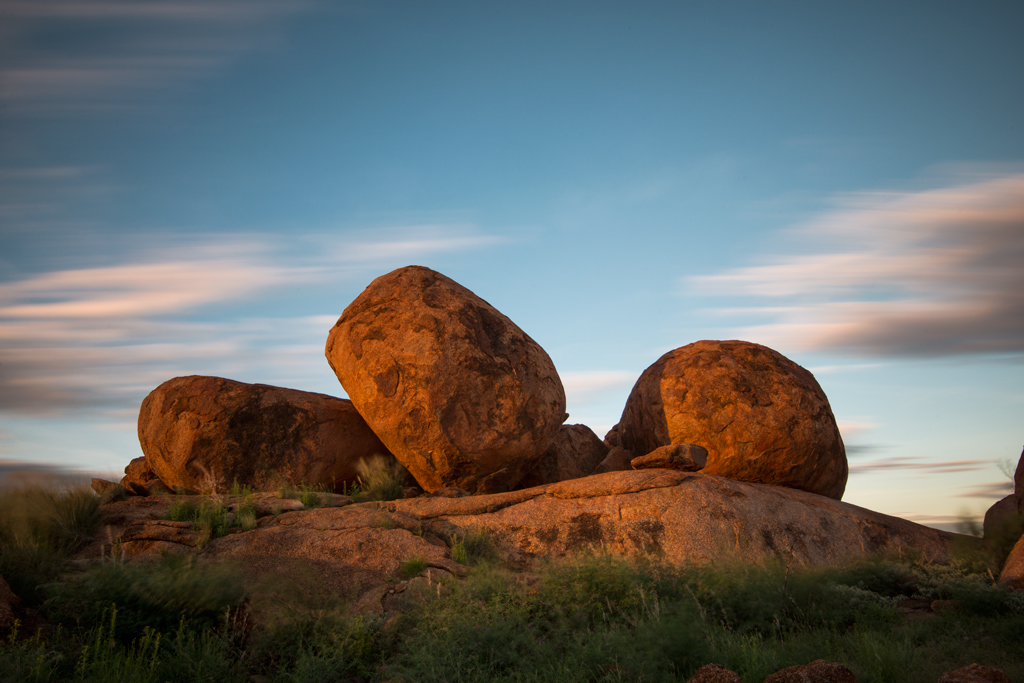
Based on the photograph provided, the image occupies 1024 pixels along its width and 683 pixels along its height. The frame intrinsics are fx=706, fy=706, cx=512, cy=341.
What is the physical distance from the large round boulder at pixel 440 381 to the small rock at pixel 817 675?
20.6 ft

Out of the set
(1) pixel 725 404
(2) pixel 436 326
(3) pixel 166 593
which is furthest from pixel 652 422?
(3) pixel 166 593

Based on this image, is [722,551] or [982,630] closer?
[982,630]

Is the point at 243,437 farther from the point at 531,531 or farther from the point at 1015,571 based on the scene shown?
the point at 1015,571

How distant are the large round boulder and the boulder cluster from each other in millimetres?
22

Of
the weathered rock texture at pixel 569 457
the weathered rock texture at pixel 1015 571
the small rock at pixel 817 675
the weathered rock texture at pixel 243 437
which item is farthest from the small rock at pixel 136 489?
the weathered rock texture at pixel 1015 571

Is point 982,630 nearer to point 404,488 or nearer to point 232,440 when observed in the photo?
point 404,488

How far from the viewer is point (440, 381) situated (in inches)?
410

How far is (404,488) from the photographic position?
11.3 m

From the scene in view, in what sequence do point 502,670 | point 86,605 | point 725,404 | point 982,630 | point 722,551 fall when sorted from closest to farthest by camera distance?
point 502,670 < point 86,605 < point 982,630 < point 722,551 < point 725,404

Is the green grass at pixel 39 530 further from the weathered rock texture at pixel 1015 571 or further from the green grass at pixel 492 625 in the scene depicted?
the weathered rock texture at pixel 1015 571

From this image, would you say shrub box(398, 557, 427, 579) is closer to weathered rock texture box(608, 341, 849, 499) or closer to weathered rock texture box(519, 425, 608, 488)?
weathered rock texture box(519, 425, 608, 488)

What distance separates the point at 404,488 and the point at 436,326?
2.72 m

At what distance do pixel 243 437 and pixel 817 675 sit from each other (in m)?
9.02

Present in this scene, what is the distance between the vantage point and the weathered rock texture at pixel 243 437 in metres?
11.1
